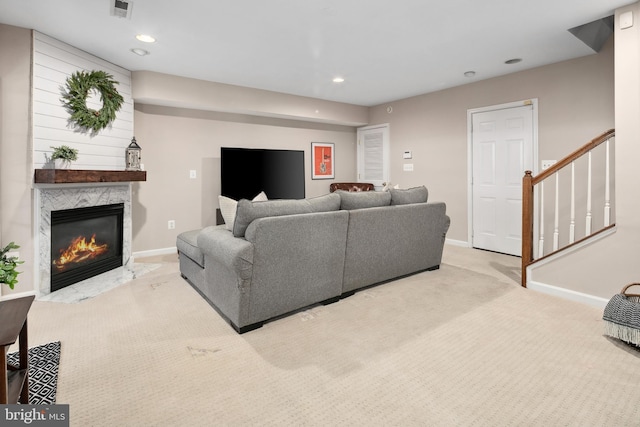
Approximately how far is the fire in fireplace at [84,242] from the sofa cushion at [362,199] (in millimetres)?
2821

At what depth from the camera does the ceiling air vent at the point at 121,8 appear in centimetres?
249

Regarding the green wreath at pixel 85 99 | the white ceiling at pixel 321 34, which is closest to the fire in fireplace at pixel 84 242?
the green wreath at pixel 85 99

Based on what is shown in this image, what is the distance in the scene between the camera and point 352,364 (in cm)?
196

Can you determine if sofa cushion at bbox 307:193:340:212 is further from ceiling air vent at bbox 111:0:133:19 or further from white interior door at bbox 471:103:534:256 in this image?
white interior door at bbox 471:103:534:256

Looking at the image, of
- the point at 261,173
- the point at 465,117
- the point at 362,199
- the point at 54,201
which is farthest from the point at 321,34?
the point at 54,201

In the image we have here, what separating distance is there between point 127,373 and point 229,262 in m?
0.84

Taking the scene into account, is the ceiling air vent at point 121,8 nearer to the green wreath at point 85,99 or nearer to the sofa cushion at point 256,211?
the green wreath at point 85,99

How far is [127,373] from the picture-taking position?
1880 mm

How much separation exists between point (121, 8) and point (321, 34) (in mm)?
1673

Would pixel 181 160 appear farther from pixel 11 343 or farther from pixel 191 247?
pixel 11 343

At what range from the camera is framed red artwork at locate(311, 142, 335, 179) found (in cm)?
631

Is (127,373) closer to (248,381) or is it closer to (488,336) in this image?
(248,381)

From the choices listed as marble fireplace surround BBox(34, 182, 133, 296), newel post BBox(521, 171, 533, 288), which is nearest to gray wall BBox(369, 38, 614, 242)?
newel post BBox(521, 171, 533, 288)

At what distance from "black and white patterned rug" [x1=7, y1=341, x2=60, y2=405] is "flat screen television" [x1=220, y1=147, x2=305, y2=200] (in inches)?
122
